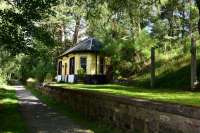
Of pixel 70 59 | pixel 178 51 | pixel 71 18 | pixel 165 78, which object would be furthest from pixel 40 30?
pixel 71 18

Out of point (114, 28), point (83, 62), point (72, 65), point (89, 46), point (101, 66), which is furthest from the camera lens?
point (72, 65)

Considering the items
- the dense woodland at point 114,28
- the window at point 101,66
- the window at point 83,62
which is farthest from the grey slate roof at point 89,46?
the dense woodland at point 114,28

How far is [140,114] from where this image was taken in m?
9.82

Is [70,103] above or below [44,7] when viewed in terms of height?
below

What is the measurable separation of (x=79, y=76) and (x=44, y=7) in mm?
19785

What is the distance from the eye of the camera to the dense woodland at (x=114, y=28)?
18.0 m

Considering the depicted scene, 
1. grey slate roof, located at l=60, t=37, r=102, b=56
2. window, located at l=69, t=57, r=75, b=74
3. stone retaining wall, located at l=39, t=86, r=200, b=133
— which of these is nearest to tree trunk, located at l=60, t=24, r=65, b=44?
window, located at l=69, t=57, r=75, b=74

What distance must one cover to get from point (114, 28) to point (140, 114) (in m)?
25.1

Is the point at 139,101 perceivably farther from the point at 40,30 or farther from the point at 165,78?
the point at 165,78

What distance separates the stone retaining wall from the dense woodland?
4319mm

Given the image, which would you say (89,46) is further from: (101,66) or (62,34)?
(62,34)

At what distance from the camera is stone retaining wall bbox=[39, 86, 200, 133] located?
7354 mm

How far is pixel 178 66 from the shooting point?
25547 mm

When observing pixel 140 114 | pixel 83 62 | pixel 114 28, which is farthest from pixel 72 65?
pixel 140 114
